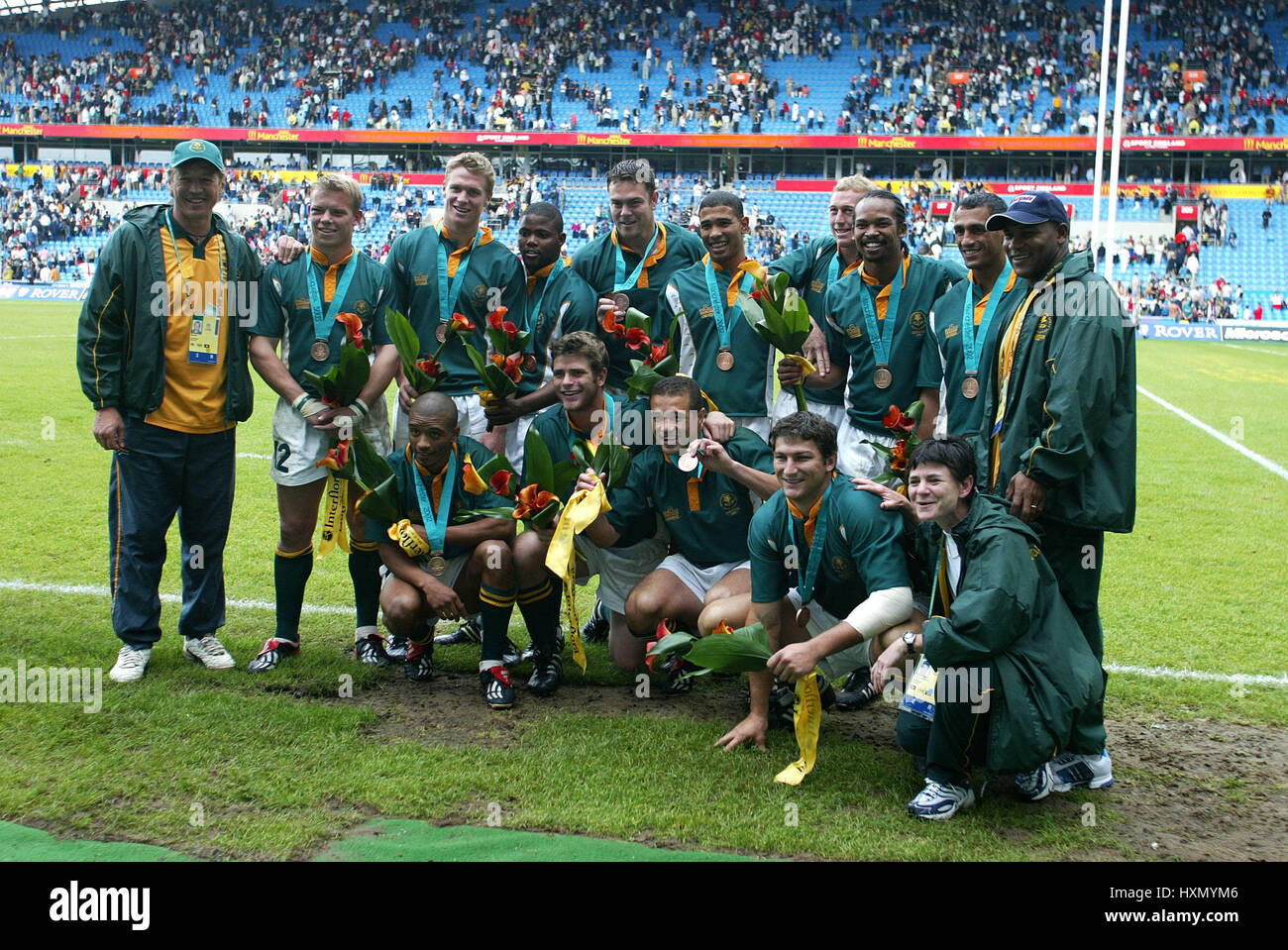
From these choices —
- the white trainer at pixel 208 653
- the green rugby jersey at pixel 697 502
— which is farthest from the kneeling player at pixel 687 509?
the white trainer at pixel 208 653

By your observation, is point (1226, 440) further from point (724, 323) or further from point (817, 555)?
point (817, 555)

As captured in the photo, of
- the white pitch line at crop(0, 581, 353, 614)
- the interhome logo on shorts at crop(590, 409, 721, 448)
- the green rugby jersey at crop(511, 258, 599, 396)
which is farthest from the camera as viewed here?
the white pitch line at crop(0, 581, 353, 614)

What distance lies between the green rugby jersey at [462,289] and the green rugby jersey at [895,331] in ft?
5.58

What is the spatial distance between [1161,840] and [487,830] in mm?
2274

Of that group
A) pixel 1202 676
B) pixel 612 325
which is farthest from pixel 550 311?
pixel 1202 676

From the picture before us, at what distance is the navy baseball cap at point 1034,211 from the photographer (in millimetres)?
3893

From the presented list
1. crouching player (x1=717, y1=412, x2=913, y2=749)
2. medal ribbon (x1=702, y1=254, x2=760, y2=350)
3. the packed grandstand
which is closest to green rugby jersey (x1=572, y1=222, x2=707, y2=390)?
medal ribbon (x1=702, y1=254, x2=760, y2=350)

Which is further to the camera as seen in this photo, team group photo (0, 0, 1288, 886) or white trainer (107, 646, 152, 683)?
white trainer (107, 646, 152, 683)

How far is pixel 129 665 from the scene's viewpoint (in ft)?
15.9

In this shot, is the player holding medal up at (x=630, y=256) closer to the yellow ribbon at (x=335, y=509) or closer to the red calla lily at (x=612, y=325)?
the red calla lily at (x=612, y=325)

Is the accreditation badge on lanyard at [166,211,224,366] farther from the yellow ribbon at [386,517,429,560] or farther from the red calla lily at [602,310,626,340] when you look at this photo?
the red calla lily at [602,310,626,340]

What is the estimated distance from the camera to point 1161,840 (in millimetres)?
3611

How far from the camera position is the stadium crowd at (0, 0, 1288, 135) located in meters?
42.8
